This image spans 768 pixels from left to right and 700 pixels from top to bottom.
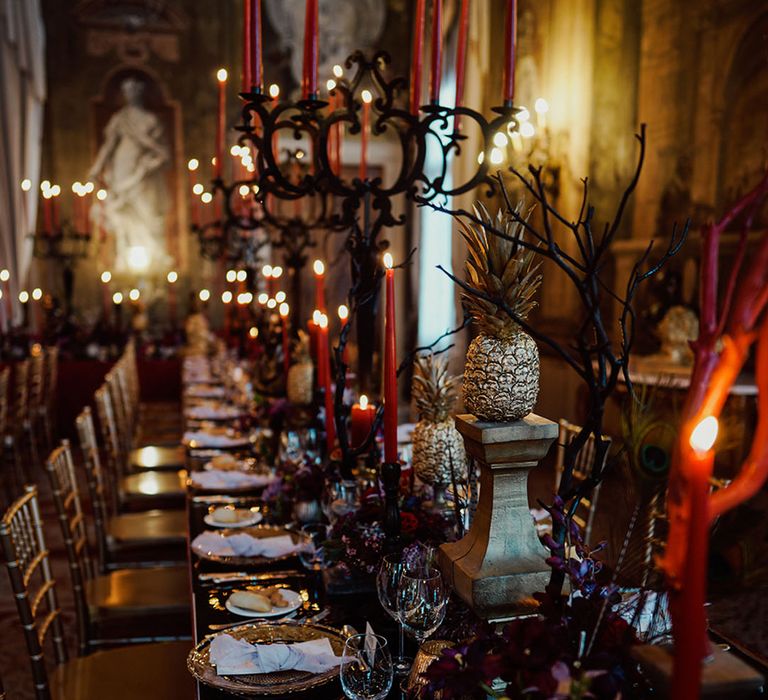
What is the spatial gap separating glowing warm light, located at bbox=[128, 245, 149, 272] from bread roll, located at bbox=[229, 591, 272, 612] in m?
8.21

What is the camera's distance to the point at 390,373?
1.43 m

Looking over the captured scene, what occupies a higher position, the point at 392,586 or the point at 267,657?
the point at 392,586

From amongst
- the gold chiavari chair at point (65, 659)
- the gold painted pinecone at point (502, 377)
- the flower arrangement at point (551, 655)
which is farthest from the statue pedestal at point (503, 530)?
the gold chiavari chair at point (65, 659)

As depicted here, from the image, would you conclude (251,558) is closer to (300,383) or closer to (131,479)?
(300,383)

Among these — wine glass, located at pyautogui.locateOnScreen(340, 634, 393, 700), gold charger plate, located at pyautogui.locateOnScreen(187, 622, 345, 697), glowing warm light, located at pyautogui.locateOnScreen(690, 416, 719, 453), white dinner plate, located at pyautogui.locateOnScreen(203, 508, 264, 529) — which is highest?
glowing warm light, located at pyautogui.locateOnScreen(690, 416, 719, 453)

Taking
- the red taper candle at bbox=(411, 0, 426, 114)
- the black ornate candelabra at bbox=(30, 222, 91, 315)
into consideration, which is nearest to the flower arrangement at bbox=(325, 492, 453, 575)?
the red taper candle at bbox=(411, 0, 426, 114)

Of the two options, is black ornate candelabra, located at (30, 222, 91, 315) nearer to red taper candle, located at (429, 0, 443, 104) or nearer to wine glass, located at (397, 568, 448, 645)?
red taper candle, located at (429, 0, 443, 104)

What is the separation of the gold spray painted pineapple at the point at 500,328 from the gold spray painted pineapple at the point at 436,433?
1.64ft

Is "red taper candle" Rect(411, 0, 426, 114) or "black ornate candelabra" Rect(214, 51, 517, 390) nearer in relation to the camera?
"black ornate candelabra" Rect(214, 51, 517, 390)

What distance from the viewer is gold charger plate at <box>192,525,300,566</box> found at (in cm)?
182

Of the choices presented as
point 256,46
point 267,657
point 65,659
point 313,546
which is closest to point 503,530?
point 267,657

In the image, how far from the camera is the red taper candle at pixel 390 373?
1.40m

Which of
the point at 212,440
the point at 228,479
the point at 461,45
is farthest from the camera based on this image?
the point at 212,440

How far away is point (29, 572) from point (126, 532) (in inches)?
48.3
